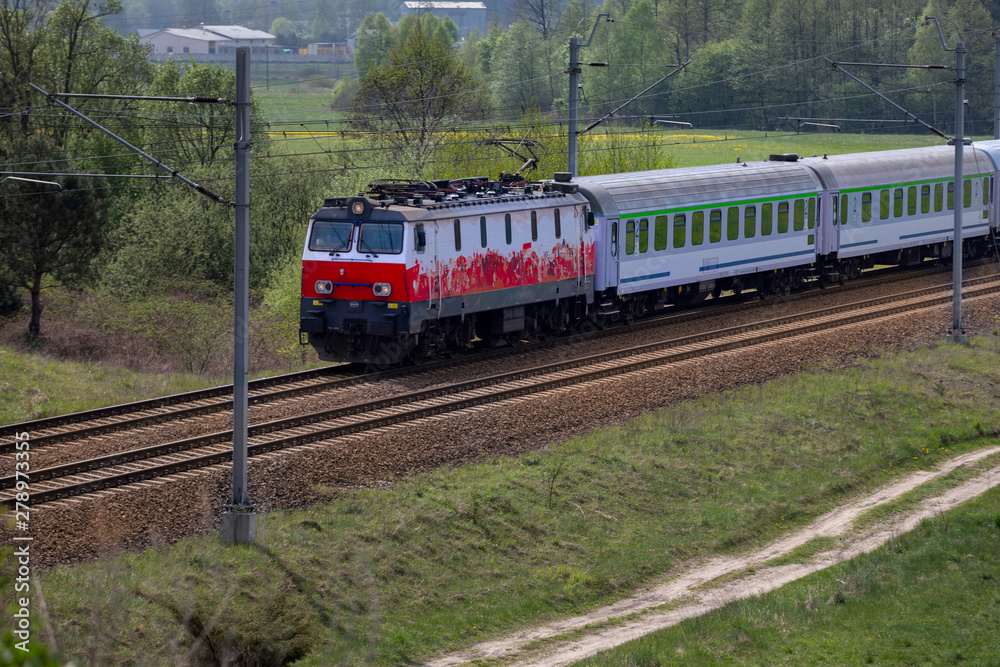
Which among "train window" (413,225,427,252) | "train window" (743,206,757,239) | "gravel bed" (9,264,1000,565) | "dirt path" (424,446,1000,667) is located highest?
"train window" (743,206,757,239)

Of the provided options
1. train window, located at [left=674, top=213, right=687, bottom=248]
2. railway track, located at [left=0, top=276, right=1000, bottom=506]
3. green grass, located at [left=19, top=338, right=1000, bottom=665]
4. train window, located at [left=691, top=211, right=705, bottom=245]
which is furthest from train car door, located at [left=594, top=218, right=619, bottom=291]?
green grass, located at [left=19, top=338, right=1000, bottom=665]

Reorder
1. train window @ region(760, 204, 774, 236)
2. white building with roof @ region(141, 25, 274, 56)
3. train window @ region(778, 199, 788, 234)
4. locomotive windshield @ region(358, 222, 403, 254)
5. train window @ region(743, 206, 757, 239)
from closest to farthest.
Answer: locomotive windshield @ region(358, 222, 403, 254), train window @ region(743, 206, 757, 239), train window @ region(760, 204, 774, 236), train window @ region(778, 199, 788, 234), white building with roof @ region(141, 25, 274, 56)

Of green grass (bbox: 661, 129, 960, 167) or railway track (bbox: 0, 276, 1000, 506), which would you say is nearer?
railway track (bbox: 0, 276, 1000, 506)

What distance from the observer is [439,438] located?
20859mm

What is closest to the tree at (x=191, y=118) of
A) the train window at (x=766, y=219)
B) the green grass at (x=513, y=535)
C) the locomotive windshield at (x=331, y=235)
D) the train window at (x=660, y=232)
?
the train window at (x=766, y=219)

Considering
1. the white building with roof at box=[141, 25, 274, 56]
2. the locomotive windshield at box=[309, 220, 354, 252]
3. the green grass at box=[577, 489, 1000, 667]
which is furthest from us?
the white building with roof at box=[141, 25, 274, 56]

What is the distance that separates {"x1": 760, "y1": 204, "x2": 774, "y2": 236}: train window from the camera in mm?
34844

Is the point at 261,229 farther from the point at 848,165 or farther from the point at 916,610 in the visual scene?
the point at 916,610

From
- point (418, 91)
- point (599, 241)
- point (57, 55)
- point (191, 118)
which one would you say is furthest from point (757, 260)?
point (191, 118)

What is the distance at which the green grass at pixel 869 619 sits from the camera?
1495 centimetres

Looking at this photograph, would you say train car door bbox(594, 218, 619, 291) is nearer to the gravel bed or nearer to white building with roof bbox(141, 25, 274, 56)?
the gravel bed

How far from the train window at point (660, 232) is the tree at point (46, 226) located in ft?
59.9

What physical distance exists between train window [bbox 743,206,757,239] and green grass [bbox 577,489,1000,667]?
15968mm

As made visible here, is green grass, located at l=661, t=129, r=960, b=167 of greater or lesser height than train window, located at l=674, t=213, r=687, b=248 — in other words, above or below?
above
